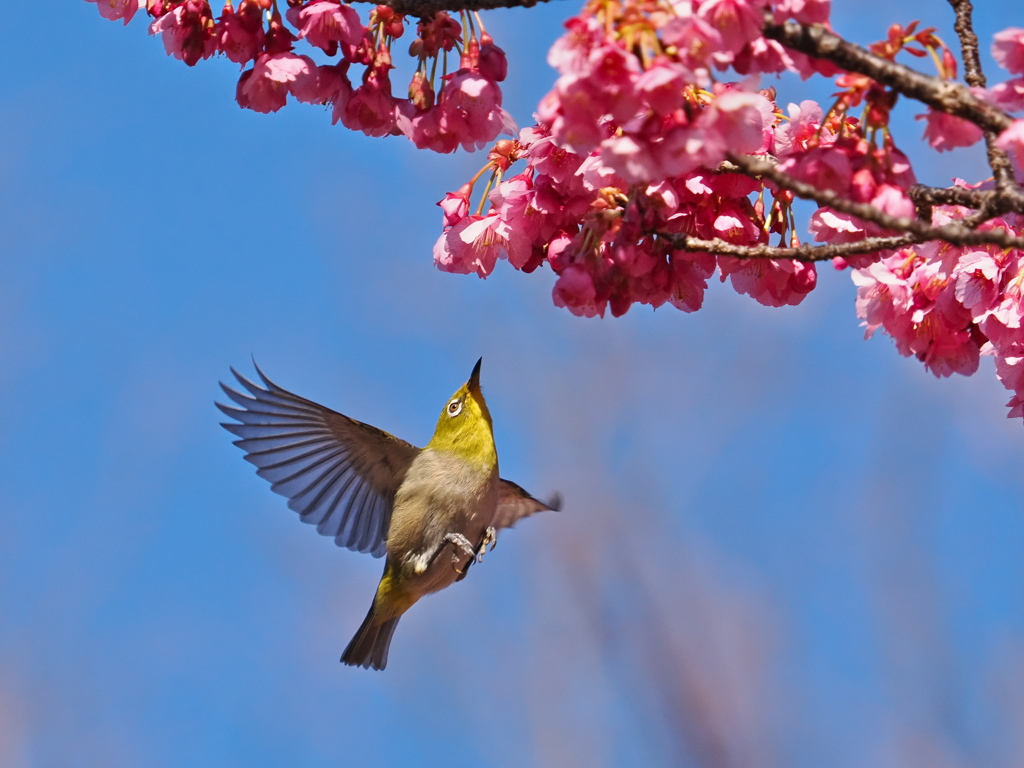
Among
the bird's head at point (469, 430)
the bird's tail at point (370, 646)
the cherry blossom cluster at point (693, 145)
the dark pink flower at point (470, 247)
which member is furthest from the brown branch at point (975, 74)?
the bird's tail at point (370, 646)

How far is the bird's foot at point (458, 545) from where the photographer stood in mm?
4797

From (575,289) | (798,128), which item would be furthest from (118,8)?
(798,128)

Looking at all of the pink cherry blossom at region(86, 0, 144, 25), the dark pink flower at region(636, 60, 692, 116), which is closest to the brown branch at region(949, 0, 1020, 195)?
the dark pink flower at region(636, 60, 692, 116)

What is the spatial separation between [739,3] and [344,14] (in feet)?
4.12

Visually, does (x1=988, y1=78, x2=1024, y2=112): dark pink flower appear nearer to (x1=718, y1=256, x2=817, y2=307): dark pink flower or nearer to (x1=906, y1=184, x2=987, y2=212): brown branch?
(x1=906, y1=184, x2=987, y2=212): brown branch

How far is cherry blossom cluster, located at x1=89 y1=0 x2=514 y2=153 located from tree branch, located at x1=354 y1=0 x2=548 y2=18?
232 millimetres

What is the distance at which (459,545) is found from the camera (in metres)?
4.85

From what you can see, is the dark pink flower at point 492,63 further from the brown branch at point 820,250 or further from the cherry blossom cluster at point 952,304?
the cherry blossom cluster at point 952,304

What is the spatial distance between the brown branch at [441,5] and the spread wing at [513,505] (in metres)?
3.03

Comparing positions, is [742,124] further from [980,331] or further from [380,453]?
[380,453]

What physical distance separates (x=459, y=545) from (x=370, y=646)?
78 cm

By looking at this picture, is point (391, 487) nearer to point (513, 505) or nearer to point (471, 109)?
point (513, 505)

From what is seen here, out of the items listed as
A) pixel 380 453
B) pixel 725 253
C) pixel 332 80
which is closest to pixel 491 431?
pixel 380 453

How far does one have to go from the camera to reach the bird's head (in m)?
4.81
